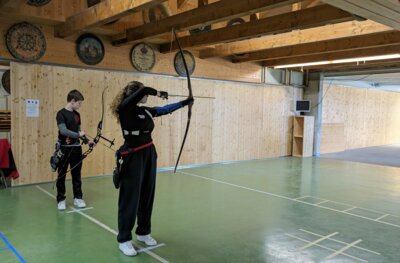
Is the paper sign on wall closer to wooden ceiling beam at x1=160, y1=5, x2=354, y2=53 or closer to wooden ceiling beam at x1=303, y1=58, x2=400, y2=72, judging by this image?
wooden ceiling beam at x1=160, y1=5, x2=354, y2=53

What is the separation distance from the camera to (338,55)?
7.66m

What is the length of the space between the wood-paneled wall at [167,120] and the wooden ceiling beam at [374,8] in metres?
4.69

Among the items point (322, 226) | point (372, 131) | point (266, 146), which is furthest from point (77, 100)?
point (372, 131)

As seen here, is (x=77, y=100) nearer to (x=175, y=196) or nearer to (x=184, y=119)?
(x=175, y=196)

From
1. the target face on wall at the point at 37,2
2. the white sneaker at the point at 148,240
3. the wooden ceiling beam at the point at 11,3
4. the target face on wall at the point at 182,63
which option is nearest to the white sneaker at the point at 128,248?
the white sneaker at the point at 148,240

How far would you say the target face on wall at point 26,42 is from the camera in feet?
17.3

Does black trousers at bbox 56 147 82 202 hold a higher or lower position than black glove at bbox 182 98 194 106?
lower

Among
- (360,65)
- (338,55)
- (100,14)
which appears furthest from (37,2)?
(360,65)

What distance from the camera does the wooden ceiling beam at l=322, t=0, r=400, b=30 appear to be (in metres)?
2.45

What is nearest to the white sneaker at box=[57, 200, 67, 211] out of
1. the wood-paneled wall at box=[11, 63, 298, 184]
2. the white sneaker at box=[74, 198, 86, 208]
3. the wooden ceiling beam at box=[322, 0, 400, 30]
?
the white sneaker at box=[74, 198, 86, 208]

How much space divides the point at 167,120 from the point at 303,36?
3154 millimetres

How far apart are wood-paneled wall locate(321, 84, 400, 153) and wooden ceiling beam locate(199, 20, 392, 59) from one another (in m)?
4.83

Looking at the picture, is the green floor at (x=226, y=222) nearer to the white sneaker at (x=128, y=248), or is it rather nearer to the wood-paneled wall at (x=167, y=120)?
the white sneaker at (x=128, y=248)

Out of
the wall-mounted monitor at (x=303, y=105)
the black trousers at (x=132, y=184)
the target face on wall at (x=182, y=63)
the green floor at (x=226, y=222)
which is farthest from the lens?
the wall-mounted monitor at (x=303, y=105)
